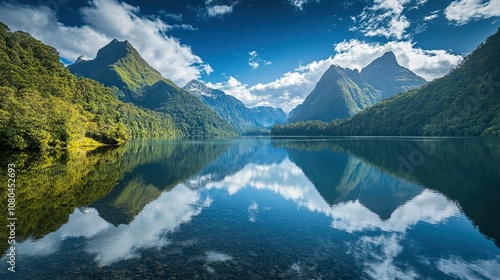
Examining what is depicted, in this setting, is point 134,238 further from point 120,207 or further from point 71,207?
point 71,207

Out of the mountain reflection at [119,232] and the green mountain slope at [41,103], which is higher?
the green mountain slope at [41,103]

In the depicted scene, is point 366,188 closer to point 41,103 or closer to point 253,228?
point 253,228

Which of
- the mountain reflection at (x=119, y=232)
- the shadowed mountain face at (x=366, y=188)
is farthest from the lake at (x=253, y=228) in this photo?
the shadowed mountain face at (x=366, y=188)

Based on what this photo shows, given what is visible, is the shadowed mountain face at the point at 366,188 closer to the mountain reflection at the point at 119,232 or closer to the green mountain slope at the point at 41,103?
the mountain reflection at the point at 119,232

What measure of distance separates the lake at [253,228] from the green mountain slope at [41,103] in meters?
44.9

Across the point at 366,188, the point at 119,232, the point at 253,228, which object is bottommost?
the point at 253,228

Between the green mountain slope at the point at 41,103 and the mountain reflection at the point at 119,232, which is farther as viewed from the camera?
the green mountain slope at the point at 41,103

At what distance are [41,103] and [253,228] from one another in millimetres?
110045

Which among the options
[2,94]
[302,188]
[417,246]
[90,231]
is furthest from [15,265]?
[2,94]

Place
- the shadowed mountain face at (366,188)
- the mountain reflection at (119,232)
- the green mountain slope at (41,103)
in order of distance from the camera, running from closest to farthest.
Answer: the mountain reflection at (119,232), the shadowed mountain face at (366,188), the green mountain slope at (41,103)

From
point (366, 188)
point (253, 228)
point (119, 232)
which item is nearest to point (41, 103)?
point (119, 232)

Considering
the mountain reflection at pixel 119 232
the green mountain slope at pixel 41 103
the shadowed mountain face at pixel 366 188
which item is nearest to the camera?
the mountain reflection at pixel 119 232

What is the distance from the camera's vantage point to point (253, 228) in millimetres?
22156

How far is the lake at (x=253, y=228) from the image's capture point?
15102mm
